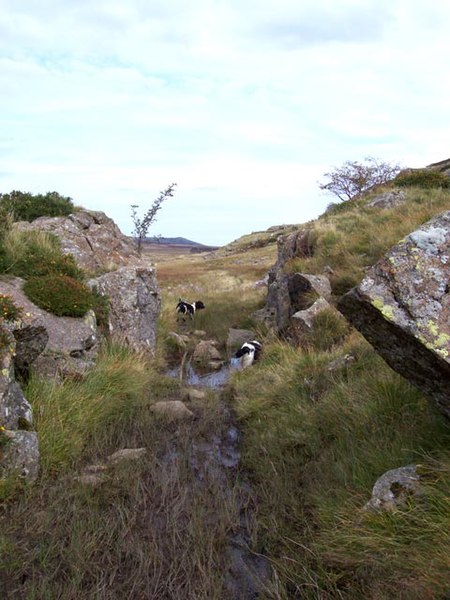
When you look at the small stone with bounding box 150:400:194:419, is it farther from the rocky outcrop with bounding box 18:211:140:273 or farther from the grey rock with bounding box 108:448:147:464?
the rocky outcrop with bounding box 18:211:140:273

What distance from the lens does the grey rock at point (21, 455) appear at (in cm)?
591

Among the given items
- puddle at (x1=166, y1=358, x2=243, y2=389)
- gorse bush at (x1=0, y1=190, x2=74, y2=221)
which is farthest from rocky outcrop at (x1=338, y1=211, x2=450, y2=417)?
gorse bush at (x1=0, y1=190, x2=74, y2=221)

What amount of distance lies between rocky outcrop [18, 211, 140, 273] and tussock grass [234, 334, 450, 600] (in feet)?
22.0

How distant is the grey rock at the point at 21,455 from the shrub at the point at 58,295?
359 cm

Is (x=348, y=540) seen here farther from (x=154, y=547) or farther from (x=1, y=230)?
(x=1, y=230)

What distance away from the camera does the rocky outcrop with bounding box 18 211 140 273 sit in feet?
43.8

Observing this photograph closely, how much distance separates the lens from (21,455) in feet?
19.9

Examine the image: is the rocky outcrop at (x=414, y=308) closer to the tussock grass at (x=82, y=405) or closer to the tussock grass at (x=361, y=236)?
the tussock grass at (x=82, y=405)

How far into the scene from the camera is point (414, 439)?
5.20 m

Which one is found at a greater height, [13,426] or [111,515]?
[13,426]

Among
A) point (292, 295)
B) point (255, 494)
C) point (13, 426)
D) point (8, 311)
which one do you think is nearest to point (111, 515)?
point (255, 494)

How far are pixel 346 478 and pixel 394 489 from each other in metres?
0.93

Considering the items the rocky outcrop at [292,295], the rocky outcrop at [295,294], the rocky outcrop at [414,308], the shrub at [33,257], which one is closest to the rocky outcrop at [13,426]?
the shrub at [33,257]

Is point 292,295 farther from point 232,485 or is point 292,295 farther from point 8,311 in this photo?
point 8,311
